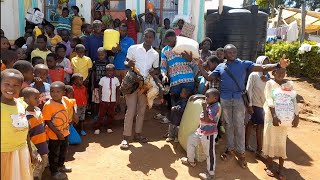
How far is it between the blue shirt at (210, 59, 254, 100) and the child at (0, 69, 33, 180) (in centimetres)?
264

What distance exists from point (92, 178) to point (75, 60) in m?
2.42

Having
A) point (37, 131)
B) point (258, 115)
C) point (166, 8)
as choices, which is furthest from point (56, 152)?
point (166, 8)

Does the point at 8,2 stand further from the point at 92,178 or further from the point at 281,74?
the point at 281,74

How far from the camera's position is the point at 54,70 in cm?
504

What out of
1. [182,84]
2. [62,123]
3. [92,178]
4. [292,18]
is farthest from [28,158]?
[292,18]

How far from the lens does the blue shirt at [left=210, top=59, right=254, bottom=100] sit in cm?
433

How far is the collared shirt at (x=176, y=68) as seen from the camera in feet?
16.1

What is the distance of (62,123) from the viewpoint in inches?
149

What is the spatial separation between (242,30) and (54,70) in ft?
12.3

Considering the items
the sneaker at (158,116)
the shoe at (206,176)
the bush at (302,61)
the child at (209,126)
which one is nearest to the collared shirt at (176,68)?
the child at (209,126)

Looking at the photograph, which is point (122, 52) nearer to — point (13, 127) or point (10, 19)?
point (13, 127)

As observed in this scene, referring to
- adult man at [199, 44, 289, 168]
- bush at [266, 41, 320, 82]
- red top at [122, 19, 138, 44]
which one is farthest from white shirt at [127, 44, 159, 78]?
bush at [266, 41, 320, 82]

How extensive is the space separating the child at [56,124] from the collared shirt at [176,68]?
1.73 metres

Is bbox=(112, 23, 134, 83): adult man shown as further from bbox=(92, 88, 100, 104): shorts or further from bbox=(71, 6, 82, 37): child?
bbox=(71, 6, 82, 37): child
